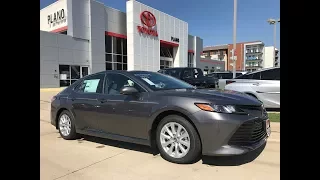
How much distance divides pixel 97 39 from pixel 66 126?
21559 millimetres

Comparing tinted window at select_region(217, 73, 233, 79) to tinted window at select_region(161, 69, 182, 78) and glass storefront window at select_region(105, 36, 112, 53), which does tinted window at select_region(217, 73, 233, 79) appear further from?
glass storefront window at select_region(105, 36, 112, 53)

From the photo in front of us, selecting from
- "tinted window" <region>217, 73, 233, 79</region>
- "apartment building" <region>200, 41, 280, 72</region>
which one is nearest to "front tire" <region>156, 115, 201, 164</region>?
"tinted window" <region>217, 73, 233, 79</region>

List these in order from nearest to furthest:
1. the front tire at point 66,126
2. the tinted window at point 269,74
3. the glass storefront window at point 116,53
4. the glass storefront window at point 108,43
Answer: the front tire at point 66,126, the tinted window at point 269,74, the glass storefront window at point 108,43, the glass storefront window at point 116,53

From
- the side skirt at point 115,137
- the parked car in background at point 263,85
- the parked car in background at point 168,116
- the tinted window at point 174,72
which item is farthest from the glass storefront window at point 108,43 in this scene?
the side skirt at point 115,137

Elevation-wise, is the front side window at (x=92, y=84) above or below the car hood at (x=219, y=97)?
above

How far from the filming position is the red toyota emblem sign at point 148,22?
2888 centimetres

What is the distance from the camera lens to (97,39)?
1009 inches

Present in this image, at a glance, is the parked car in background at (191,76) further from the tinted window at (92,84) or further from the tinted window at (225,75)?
the tinted window at (225,75)

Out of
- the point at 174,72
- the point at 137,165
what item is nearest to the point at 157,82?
the point at 137,165

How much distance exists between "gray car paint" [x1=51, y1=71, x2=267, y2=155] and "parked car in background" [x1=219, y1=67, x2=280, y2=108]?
13.0 feet
